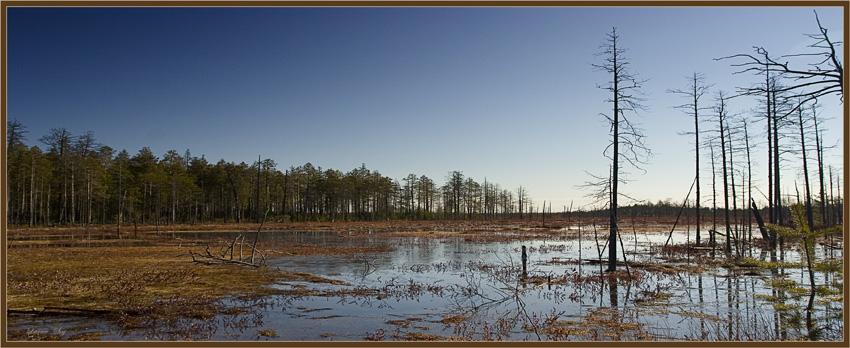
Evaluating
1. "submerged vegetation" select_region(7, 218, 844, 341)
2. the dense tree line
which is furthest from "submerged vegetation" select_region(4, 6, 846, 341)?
the dense tree line

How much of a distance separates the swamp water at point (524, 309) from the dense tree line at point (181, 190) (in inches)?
1038

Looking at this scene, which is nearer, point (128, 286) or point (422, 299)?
point (422, 299)

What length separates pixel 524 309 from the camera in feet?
42.5

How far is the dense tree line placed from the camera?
194 ft

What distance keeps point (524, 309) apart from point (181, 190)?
73417 mm

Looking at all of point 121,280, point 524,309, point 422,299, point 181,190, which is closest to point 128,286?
point 121,280

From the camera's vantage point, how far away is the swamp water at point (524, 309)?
10.2m

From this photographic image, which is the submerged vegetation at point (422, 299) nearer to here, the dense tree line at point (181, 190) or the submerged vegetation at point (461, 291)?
the submerged vegetation at point (461, 291)

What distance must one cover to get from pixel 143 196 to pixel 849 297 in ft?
273

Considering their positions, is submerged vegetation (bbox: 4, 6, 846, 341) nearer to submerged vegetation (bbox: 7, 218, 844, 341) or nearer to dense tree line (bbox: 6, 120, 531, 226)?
submerged vegetation (bbox: 7, 218, 844, 341)

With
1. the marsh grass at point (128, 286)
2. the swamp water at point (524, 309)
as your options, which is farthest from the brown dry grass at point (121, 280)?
the swamp water at point (524, 309)

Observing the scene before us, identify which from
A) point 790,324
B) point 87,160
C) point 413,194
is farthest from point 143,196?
point 790,324

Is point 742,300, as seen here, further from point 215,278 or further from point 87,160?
point 87,160

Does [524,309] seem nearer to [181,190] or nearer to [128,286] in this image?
[128,286]
